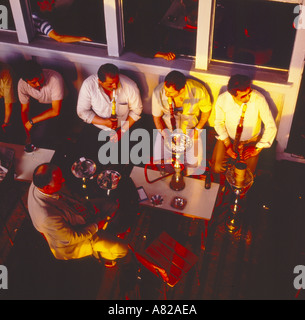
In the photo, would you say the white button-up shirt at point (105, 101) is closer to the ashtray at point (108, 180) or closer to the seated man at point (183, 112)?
the seated man at point (183, 112)

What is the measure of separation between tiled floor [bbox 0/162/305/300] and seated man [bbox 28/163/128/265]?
40cm

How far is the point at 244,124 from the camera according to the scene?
15.1ft

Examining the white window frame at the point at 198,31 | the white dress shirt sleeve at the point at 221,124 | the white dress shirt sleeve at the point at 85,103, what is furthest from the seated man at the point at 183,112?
the white dress shirt sleeve at the point at 85,103

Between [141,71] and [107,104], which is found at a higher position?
[141,71]

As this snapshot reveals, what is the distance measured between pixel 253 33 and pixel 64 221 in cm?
437

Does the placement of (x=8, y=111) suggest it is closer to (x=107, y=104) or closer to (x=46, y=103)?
(x=46, y=103)

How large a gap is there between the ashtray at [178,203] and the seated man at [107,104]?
4.68 ft

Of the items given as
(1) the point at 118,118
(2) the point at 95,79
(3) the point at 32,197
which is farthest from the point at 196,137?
(3) the point at 32,197

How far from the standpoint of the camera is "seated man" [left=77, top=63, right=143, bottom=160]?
467 cm

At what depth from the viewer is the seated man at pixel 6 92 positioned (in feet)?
16.1

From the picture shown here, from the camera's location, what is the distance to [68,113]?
546 cm

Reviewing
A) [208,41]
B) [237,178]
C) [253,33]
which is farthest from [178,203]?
[253,33]

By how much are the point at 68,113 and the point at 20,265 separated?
221cm

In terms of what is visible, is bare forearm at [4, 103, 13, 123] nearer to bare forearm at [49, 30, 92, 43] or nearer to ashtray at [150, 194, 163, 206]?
bare forearm at [49, 30, 92, 43]
